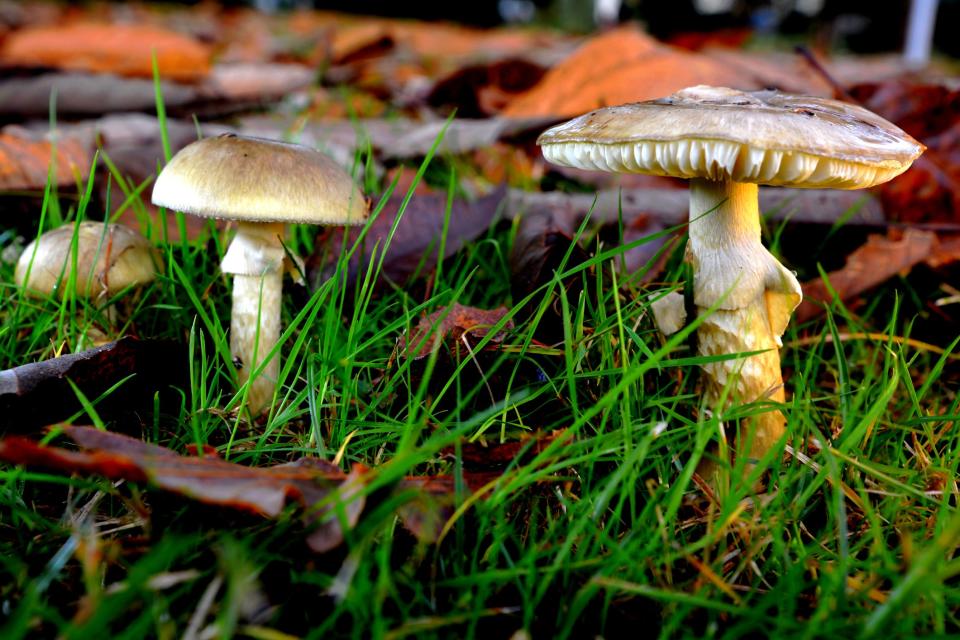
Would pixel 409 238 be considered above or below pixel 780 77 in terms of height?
below

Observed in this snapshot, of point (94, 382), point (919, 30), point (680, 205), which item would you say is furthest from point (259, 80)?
point (919, 30)

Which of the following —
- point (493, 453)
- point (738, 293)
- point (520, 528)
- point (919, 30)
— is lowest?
point (520, 528)

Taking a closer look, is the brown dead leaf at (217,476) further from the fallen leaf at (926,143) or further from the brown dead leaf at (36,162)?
the fallen leaf at (926,143)

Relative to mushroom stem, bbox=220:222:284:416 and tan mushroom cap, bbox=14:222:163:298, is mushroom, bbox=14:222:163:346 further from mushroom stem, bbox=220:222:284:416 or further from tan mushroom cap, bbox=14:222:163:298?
mushroom stem, bbox=220:222:284:416

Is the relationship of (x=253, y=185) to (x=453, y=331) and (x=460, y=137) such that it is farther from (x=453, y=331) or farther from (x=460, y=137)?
(x=460, y=137)

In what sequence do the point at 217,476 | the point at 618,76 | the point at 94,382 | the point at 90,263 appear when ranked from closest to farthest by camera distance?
the point at 217,476 → the point at 94,382 → the point at 90,263 → the point at 618,76

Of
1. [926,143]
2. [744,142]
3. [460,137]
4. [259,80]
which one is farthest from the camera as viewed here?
[259,80]

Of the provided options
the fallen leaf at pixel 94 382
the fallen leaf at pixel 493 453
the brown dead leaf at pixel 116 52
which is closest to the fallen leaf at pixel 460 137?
the fallen leaf at pixel 94 382
